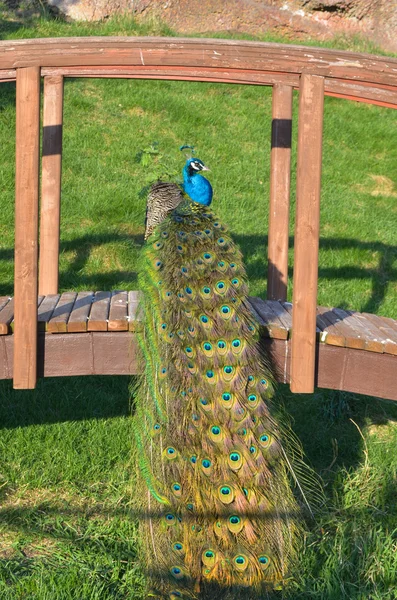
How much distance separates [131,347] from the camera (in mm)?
4109

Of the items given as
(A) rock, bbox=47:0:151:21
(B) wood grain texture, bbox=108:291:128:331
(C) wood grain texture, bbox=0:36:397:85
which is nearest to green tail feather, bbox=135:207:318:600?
(B) wood grain texture, bbox=108:291:128:331

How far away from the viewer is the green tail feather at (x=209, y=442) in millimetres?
3586

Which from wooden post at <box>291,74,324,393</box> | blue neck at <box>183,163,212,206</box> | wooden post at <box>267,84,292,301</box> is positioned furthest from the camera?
blue neck at <box>183,163,212,206</box>

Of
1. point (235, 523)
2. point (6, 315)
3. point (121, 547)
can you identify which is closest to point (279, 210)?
point (6, 315)

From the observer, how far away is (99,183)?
8.05 m

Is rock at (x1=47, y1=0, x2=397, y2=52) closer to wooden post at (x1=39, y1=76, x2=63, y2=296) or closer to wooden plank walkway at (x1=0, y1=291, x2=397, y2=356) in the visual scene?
wooden post at (x1=39, y1=76, x2=63, y2=296)

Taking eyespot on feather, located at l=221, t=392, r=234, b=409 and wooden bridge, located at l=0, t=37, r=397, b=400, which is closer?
eyespot on feather, located at l=221, t=392, r=234, b=409

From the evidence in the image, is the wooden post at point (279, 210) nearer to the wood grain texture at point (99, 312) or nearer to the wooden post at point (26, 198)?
the wood grain texture at point (99, 312)

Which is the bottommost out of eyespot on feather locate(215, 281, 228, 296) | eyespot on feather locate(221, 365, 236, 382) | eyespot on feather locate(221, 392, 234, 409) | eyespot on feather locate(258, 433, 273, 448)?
eyespot on feather locate(258, 433, 273, 448)

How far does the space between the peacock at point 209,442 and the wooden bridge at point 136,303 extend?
23cm

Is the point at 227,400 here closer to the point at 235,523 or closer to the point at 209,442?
the point at 209,442

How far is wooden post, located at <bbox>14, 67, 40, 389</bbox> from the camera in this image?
383 centimetres

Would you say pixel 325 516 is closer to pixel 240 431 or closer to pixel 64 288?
pixel 240 431

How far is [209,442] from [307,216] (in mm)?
1192
